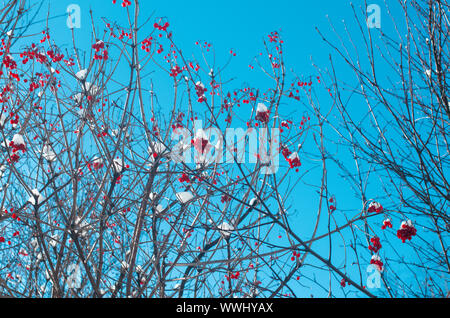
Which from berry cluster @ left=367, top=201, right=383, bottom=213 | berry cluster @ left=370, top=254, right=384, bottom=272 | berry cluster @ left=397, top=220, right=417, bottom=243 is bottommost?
berry cluster @ left=370, top=254, right=384, bottom=272

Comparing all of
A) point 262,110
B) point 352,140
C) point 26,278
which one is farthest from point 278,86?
point 26,278

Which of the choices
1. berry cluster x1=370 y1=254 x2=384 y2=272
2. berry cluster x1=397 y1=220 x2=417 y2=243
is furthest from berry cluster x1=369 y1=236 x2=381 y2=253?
berry cluster x1=397 y1=220 x2=417 y2=243

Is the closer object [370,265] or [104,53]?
[370,265]

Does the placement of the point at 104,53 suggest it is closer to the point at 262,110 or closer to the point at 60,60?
the point at 60,60

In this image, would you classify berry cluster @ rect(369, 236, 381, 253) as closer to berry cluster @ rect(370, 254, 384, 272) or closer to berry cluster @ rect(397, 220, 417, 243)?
berry cluster @ rect(370, 254, 384, 272)

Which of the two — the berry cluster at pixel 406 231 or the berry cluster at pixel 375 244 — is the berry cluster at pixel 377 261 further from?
the berry cluster at pixel 406 231

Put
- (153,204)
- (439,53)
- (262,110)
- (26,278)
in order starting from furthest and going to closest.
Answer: (26,278) → (153,204) → (262,110) → (439,53)

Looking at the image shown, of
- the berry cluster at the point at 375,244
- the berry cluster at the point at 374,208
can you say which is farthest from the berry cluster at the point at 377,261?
the berry cluster at the point at 374,208

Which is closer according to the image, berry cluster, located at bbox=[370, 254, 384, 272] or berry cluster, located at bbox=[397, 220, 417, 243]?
berry cluster, located at bbox=[397, 220, 417, 243]

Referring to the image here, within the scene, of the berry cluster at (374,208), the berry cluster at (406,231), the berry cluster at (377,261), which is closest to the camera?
the berry cluster at (406,231)

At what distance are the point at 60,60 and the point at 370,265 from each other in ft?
11.7
